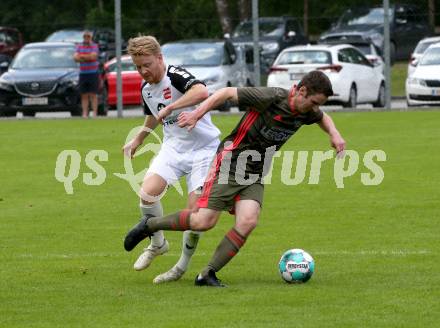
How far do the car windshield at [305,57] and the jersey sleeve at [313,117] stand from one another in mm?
19638

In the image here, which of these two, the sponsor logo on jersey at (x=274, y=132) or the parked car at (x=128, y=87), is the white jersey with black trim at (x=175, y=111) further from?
the parked car at (x=128, y=87)

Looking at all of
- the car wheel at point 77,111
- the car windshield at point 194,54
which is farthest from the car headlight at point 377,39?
the car wheel at point 77,111

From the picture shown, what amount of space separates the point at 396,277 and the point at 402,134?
12.7m

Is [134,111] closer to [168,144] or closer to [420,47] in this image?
[420,47]

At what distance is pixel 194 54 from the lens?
28922 millimetres

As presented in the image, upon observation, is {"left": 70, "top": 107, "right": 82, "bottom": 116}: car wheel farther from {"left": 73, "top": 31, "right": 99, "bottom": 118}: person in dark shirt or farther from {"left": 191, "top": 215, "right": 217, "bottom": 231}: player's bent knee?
{"left": 191, "top": 215, "right": 217, "bottom": 231}: player's bent knee

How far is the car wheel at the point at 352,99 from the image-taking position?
28297mm

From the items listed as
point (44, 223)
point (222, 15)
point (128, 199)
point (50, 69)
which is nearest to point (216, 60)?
point (50, 69)

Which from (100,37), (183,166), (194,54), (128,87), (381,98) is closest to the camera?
(183,166)

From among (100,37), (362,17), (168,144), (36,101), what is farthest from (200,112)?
(362,17)

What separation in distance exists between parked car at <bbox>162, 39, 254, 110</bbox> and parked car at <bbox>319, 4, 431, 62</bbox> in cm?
526

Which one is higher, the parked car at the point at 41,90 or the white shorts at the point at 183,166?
the white shorts at the point at 183,166

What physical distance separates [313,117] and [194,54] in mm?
19887

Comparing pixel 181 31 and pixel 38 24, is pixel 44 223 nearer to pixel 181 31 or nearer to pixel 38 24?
pixel 181 31
